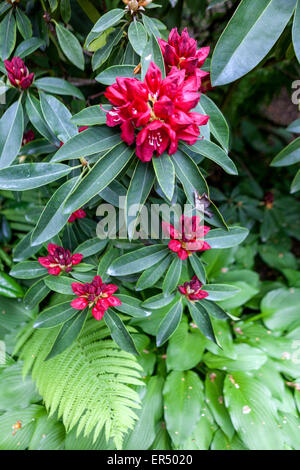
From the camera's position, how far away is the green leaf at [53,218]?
2.00 feet

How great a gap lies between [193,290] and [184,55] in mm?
528

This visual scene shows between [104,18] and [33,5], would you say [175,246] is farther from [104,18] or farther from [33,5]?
[33,5]

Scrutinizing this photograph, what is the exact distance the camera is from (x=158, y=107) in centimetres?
47

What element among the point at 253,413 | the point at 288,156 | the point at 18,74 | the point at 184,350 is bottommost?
the point at 253,413

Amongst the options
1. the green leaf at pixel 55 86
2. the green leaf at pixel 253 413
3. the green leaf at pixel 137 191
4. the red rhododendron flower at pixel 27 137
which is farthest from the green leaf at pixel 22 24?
the green leaf at pixel 253 413

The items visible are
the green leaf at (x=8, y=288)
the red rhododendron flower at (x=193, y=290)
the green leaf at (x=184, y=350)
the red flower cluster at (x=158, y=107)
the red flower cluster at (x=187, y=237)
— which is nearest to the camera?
the red flower cluster at (x=158, y=107)

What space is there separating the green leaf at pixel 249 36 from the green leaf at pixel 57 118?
1.03 ft

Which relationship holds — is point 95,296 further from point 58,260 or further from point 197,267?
point 197,267

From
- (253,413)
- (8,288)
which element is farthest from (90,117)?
(253,413)

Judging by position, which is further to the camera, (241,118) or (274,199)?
(241,118)

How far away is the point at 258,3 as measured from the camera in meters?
0.51

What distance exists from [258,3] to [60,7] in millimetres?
464

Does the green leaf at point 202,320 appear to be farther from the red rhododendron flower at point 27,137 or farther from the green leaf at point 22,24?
the green leaf at point 22,24
